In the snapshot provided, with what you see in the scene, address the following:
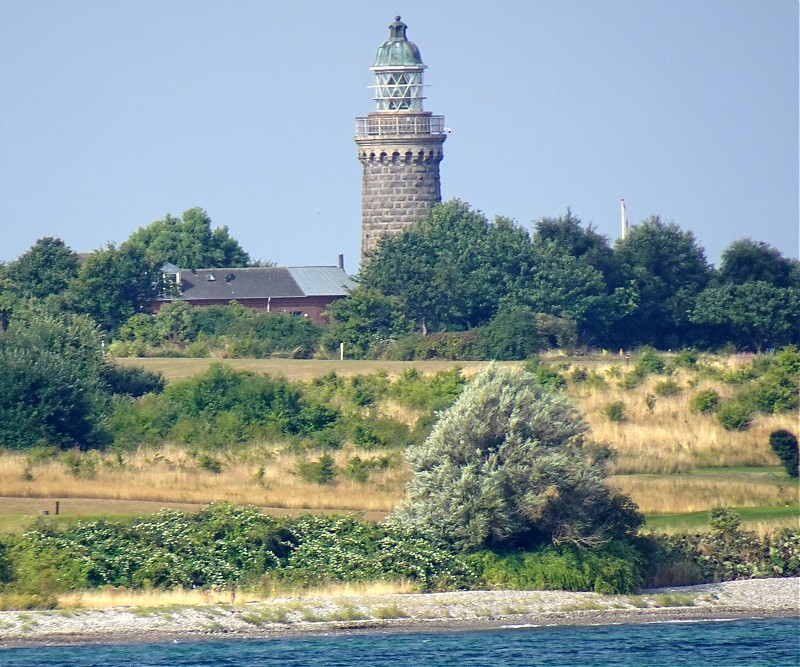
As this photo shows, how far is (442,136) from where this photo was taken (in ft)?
291

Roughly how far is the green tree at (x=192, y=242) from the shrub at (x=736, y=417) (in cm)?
6218

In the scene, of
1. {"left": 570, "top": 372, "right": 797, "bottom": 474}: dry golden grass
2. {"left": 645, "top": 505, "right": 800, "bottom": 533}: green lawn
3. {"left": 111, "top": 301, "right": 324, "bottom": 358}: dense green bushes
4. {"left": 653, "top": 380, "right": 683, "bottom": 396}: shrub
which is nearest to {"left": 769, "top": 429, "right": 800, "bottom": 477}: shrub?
{"left": 570, "top": 372, "right": 797, "bottom": 474}: dry golden grass

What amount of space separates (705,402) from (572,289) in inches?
1105

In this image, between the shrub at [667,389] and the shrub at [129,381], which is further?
the shrub at [129,381]

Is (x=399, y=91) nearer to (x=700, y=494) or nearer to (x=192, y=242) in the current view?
(x=192, y=242)

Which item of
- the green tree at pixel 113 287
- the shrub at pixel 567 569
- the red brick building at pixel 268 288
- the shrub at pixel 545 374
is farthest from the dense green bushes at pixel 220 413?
the red brick building at pixel 268 288

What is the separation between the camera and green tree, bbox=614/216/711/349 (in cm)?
8844

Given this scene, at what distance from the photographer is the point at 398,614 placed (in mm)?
32562

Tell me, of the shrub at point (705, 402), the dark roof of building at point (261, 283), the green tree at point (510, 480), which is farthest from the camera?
the dark roof of building at point (261, 283)

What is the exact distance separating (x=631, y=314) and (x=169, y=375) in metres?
30.8

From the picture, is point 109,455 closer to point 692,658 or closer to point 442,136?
point 692,658

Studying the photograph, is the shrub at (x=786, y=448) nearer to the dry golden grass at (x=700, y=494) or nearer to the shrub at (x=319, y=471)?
the dry golden grass at (x=700, y=494)

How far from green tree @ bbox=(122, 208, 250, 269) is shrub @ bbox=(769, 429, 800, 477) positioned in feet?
223

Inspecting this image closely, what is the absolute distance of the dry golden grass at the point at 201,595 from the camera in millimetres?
32406
